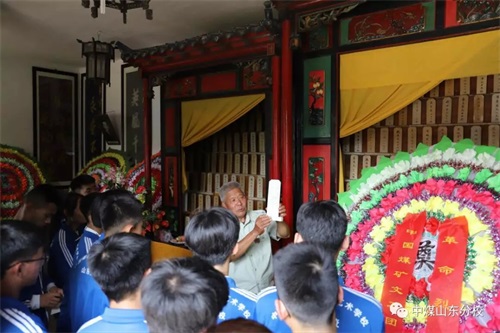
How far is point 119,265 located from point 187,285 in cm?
38

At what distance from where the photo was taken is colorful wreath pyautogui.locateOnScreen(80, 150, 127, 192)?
5591mm

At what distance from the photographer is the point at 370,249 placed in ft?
7.97

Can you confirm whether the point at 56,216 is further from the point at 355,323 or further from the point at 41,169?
the point at 41,169

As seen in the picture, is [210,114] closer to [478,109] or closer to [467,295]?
[478,109]

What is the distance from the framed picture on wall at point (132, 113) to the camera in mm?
5982

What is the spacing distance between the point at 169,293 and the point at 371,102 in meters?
2.54

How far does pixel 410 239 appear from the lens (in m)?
2.29

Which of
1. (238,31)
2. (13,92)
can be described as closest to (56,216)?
(238,31)

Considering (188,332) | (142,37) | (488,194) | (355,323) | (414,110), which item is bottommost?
(355,323)

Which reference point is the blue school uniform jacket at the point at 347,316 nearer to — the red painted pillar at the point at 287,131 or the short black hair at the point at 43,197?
the short black hair at the point at 43,197

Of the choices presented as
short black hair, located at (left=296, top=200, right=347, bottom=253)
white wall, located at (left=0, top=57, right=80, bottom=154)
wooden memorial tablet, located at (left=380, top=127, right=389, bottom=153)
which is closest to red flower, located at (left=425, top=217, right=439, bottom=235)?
short black hair, located at (left=296, top=200, right=347, bottom=253)

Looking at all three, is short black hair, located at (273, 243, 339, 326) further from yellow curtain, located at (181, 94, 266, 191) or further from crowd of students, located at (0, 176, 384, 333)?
yellow curtain, located at (181, 94, 266, 191)

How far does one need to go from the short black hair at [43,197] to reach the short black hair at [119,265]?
140cm

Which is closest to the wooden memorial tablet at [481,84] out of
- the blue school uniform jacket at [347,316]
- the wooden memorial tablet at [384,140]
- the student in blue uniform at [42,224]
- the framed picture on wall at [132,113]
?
the wooden memorial tablet at [384,140]
